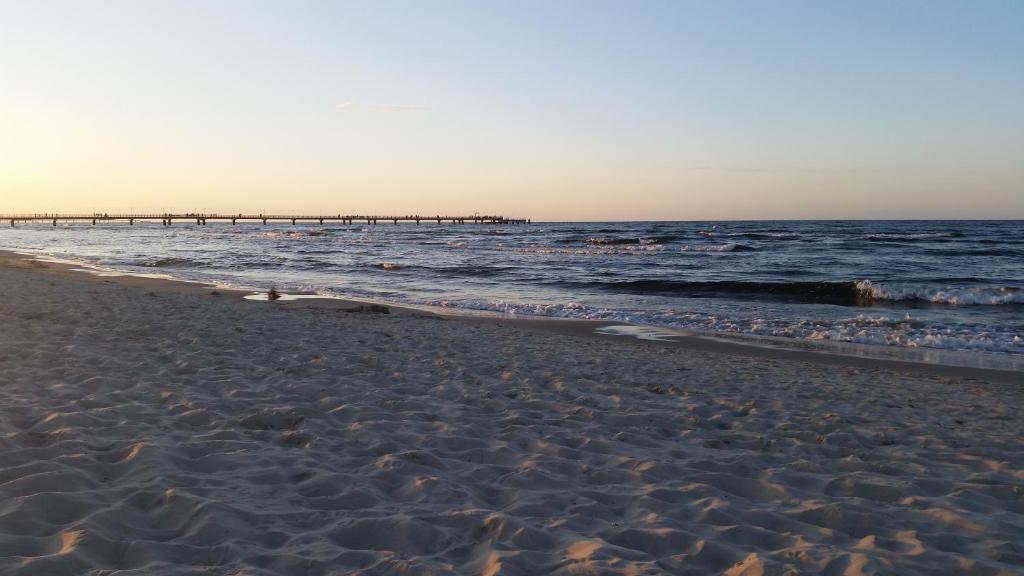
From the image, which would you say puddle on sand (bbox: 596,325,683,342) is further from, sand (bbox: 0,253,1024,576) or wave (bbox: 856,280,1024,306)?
wave (bbox: 856,280,1024,306)

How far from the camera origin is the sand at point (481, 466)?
3.05 meters

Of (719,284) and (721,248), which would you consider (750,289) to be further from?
(721,248)

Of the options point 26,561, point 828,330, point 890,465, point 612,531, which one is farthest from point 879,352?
point 26,561

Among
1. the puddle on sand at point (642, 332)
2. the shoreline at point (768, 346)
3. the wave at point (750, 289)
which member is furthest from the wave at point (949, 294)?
the puddle on sand at point (642, 332)

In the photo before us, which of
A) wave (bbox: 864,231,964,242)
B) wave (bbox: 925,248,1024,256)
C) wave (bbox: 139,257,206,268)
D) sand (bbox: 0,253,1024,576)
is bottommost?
sand (bbox: 0,253,1024,576)

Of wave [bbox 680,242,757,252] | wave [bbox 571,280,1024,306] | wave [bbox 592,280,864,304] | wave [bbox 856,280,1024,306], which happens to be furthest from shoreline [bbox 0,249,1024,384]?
wave [bbox 680,242,757,252]

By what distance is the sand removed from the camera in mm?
3049

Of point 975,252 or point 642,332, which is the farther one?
point 975,252

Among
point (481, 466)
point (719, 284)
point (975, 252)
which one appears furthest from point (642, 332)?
point (975, 252)

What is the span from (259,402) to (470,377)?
89.1 inches

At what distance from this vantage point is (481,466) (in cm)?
427

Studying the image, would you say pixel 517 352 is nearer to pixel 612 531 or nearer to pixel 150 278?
pixel 612 531

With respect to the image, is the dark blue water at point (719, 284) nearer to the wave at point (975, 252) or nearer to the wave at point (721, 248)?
the wave at point (975, 252)

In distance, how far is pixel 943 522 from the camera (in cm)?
358
